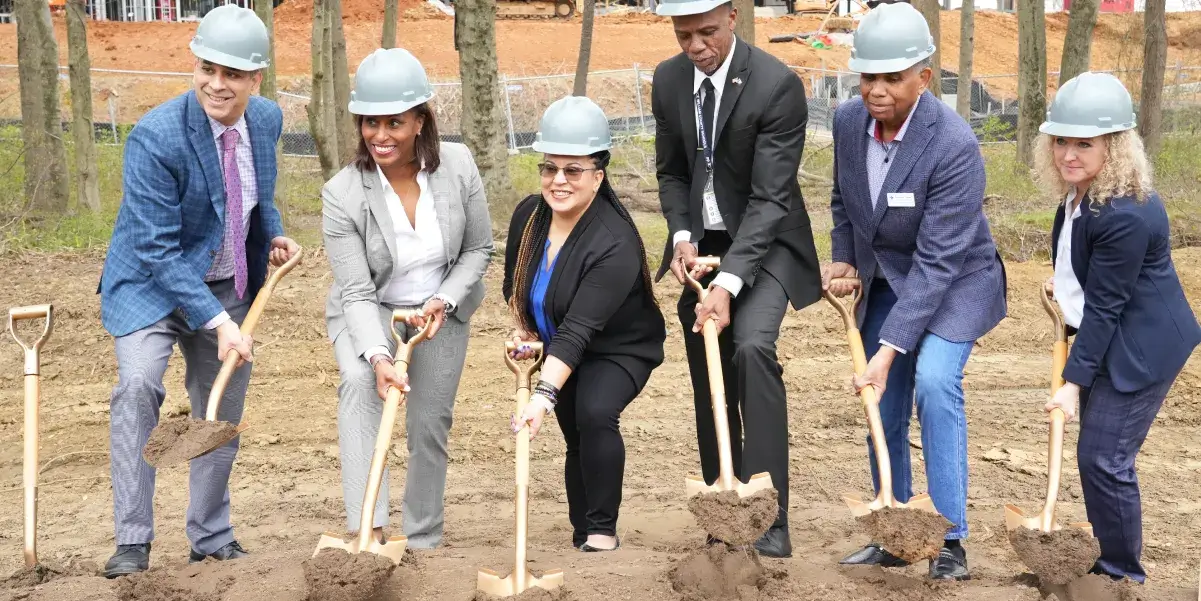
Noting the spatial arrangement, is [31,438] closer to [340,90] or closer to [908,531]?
[908,531]

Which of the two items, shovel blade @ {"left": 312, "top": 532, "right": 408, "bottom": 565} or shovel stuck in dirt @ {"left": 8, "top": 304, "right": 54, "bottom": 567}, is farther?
shovel stuck in dirt @ {"left": 8, "top": 304, "right": 54, "bottom": 567}

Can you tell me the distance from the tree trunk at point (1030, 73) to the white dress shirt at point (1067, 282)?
1229 centimetres

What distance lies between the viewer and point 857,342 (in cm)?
487

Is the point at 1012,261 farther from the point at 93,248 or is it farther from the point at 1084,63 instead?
the point at 93,248

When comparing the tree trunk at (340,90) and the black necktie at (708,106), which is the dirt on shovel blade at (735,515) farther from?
the tree trunk at (340,90)

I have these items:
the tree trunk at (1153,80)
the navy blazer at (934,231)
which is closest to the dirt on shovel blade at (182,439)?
the navy blazer at (934,231)

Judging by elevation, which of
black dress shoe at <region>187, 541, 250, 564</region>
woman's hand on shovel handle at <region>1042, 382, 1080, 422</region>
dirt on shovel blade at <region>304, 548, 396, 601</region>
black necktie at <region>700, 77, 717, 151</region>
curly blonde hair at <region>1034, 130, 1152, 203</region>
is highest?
black necktie at <region>700, 77, 717, 151</region>

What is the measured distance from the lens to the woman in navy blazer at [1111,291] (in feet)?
14.4

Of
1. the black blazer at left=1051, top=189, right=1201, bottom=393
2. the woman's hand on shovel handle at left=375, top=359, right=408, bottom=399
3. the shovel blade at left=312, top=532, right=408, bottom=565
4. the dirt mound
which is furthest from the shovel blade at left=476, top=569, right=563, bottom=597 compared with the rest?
the black blazer at left=1051, top=189, right=1201, bottom=393

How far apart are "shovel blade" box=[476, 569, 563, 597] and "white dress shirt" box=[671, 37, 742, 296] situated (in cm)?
128

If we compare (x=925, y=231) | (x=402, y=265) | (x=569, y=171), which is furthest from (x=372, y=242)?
(x=925, y=231)

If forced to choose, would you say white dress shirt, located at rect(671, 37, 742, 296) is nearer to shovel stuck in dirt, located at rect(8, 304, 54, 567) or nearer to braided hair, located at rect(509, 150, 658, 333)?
braided hair, located at rect(509, 150, 658, 333)

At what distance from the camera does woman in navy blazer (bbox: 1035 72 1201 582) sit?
4.38m

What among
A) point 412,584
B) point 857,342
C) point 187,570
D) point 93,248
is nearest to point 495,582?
point 412,584
